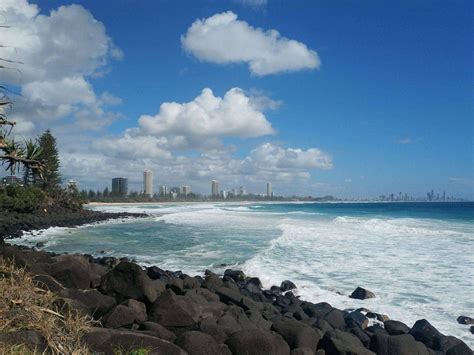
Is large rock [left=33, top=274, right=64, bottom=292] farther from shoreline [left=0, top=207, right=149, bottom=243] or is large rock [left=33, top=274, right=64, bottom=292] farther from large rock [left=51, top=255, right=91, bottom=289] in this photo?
shoreline [left=0, top=207, right=149, bottom=243]

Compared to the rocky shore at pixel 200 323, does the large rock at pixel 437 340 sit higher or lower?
lower

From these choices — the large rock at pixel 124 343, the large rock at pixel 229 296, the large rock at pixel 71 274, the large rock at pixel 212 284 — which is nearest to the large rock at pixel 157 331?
the large rock at pixel 124 343

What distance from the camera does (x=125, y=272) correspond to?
7039 mm

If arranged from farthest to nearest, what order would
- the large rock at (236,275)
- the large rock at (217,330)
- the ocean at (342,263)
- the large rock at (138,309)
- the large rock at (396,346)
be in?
the large rock at (236,275) → the ocean at (342,263) → the large rock at (396,346) → the large rock at (138,309) → the large rock at (217,330)

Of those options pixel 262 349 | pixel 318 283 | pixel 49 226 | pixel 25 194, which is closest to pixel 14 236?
pixel 49 226

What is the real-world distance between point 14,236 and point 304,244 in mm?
17327

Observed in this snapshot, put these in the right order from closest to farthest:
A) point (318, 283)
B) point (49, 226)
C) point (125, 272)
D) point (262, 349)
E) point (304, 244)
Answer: point (262, 349) < point (125, 272) < point (318, 283) < point (304, 244) < point (49, 226)

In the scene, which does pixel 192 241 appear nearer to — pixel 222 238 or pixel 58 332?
pixel 222 238

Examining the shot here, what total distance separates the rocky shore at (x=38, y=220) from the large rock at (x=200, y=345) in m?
21.9

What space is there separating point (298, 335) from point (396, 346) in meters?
1.52

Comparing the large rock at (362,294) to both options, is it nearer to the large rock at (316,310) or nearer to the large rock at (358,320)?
the large rock at (316,310)

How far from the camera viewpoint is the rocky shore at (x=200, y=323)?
5.13m

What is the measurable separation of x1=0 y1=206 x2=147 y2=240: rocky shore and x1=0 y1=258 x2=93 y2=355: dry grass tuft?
67.9 feet

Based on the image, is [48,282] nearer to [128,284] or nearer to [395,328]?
[128,284]
